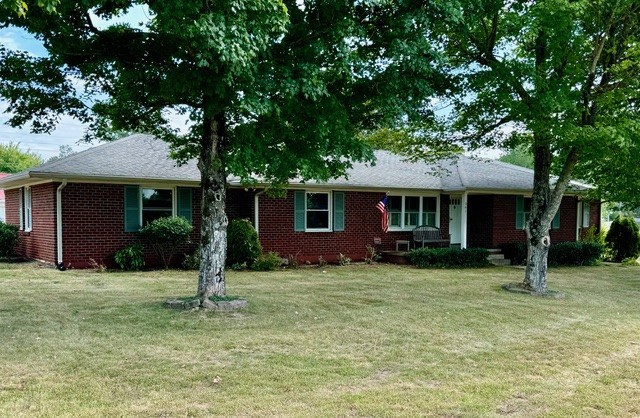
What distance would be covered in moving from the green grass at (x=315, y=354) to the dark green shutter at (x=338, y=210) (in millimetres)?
6231

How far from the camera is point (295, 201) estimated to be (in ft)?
55.0

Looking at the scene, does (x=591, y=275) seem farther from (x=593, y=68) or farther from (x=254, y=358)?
(x=254, y=358)

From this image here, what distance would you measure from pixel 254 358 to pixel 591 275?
1337 cm

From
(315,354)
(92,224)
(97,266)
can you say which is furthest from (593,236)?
(315,354)

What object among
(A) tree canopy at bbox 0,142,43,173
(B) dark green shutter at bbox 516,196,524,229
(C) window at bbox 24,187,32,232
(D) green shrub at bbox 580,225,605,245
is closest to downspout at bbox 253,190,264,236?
(C) window at bbox 24,187,32,232

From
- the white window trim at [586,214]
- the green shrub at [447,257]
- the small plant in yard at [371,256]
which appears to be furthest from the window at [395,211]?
the white window trim at [586,214]

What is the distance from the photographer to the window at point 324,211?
1716 centimetres

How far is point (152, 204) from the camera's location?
49.4 ft

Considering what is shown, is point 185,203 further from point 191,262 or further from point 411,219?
point 411,219

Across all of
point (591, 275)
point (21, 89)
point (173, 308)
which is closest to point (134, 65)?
point (21, 89)

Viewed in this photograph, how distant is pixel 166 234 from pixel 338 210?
5.71 metres

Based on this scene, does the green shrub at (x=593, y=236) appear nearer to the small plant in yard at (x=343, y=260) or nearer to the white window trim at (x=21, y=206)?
the small plant in yard at (x=343, y=260)

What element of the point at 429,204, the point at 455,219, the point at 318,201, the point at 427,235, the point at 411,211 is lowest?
the point at 427,235

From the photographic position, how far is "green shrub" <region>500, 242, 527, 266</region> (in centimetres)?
1895
